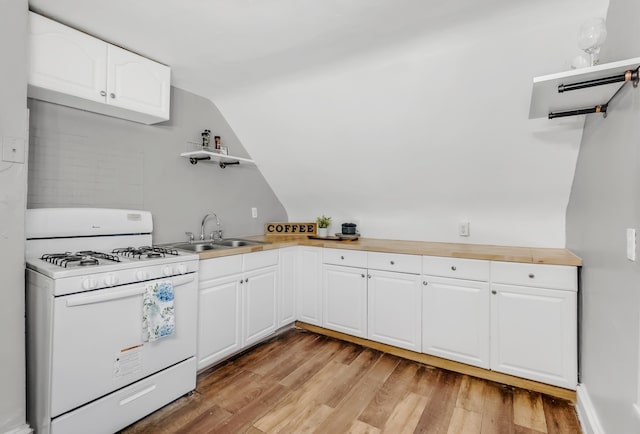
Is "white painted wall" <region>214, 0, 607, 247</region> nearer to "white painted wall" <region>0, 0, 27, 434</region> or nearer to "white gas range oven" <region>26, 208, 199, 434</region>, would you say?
"white painted wall" <region>0, 0, 27, 434</region>

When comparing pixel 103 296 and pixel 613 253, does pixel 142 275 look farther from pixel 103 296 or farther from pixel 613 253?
pixel 613 253

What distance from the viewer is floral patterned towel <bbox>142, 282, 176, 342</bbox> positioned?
1.81 meters

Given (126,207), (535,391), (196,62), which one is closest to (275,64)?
(196,62)

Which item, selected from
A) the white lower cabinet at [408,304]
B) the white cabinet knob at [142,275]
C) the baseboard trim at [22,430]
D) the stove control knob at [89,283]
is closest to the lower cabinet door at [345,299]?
the white lower cabinet at [408,304]

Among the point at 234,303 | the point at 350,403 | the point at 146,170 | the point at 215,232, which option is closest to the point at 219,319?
the point at 234,303

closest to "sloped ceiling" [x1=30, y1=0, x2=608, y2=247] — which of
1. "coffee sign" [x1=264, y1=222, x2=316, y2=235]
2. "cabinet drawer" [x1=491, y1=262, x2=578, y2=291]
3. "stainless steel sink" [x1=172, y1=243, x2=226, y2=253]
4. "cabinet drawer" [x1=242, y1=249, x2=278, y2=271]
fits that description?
"coffee sign" [x1=264, y1=222, x2=316, y2=235]

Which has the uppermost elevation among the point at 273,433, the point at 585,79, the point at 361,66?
the point at 361,66

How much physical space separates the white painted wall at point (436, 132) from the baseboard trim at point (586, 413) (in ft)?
3.73

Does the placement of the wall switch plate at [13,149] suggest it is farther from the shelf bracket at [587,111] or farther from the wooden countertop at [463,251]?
the shelf bracket at [587,111]

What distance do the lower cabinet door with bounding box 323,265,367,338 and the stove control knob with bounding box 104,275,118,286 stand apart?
1.78 metres

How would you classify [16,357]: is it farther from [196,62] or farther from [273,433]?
[196,62]

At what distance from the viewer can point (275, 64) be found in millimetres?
2342

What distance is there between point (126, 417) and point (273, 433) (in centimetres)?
82

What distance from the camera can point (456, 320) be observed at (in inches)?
94.7
